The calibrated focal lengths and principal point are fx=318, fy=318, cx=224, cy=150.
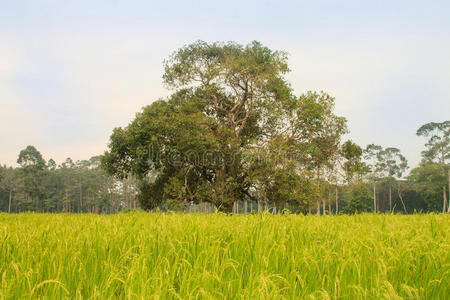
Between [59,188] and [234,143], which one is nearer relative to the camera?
[234,143]

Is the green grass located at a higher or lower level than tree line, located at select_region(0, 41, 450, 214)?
lower

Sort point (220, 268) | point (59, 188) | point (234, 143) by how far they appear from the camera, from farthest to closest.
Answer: point (59, 188), point (234, 143), point (220, 268)

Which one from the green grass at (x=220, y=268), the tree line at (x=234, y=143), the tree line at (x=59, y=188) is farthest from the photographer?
the tree line at (x=59, y=188)

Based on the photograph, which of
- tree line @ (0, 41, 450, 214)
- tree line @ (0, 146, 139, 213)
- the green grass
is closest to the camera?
the green grass

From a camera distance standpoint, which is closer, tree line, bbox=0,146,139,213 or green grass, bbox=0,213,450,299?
green grass, bbox=0,213,450,299

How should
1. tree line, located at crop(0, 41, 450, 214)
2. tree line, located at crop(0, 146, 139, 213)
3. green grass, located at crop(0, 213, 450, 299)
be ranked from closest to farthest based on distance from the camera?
green grass, located at crop(0, 213, 450, 299) < tree line, located at crop(0, 41, 450, 214) < tree line, located at crop(0, 146, 139, 213)

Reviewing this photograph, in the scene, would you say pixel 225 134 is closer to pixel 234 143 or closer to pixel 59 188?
pixel 234 143

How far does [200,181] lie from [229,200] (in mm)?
2989

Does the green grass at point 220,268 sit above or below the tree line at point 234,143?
below

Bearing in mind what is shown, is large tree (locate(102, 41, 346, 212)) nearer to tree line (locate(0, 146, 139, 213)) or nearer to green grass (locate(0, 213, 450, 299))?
green grass (locate(0, 213, 450, 299))

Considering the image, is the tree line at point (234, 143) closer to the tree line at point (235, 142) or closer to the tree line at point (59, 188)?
the tree line at point (235, 142)

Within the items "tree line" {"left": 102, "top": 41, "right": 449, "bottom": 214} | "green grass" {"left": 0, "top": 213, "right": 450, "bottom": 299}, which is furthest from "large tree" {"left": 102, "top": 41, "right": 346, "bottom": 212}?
"green grass" {"left": 0, "top": 213, "right": 450, "bottom": 299}

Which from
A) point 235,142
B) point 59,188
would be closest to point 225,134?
point 235,142

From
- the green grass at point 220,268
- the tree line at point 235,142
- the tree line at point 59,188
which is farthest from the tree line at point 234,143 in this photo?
the tree line at point 59,188
